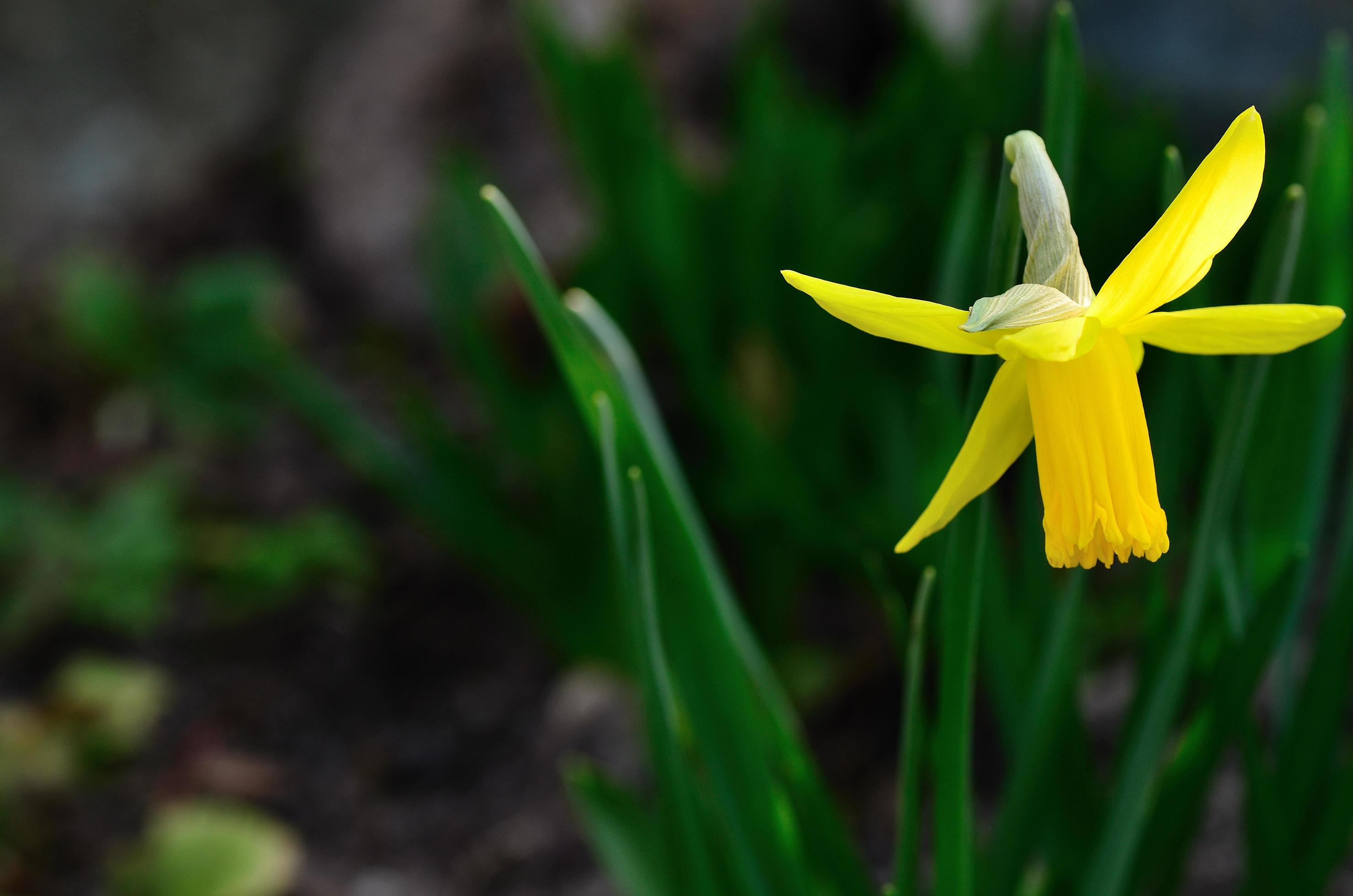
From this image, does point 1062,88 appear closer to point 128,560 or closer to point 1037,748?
point 1037,748

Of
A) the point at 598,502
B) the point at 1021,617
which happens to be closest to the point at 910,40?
the point at 598,502

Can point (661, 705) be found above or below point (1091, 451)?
below

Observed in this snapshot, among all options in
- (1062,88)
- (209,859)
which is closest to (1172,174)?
(1062,88)

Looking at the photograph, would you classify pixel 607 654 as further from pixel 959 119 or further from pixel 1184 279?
pixel 1184 279

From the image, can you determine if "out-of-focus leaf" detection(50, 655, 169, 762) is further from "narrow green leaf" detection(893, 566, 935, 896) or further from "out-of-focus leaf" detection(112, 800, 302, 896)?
"narrow green leaf" detection(893, 566, 935, 896)

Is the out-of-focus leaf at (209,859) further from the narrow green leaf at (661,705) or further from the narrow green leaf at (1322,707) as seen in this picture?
the narrow green leaf at (1322,707)

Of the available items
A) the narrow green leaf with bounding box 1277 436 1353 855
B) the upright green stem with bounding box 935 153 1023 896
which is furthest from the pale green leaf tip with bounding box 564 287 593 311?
the narrow green leaf with bounding box 1277 436 1353 855
